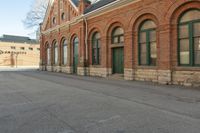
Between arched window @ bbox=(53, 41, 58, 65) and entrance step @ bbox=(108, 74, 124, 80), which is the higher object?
arched window @ bbox=(53, 41, 58, 65)

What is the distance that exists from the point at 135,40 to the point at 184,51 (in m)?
4.18

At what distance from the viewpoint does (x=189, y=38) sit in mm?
13250

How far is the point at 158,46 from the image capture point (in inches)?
592

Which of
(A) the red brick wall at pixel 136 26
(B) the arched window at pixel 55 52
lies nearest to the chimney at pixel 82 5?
(A) the red brick wall at pixel 136 26

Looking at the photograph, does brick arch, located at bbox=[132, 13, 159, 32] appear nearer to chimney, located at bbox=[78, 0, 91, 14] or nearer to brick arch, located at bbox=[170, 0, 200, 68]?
brick arch, located at bbox=[170, 0, 200, 68]

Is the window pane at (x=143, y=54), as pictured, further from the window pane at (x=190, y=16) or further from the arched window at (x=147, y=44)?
the window pane at (x=190, y=16)

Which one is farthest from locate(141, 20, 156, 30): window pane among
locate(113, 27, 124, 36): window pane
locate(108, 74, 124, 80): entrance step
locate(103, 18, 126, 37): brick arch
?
locate(108, 74, 124, 80): entrance step

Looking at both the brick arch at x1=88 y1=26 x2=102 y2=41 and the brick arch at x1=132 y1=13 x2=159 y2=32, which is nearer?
the brick arch at x1=132 y1=13 x2=159 y2=32

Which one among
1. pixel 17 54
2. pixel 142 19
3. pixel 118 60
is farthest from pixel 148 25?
pixel 17 54

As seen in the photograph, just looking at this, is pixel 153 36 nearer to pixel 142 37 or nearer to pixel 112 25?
pixel 142 37

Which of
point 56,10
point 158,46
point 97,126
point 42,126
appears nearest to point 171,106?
point 97,126

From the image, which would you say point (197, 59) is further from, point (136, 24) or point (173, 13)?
point (136, 24)

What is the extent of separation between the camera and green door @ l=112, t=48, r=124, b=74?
18845 mm

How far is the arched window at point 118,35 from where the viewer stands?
1862cm
